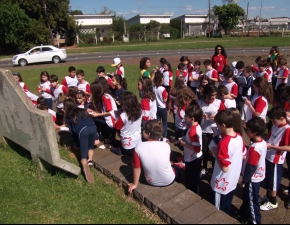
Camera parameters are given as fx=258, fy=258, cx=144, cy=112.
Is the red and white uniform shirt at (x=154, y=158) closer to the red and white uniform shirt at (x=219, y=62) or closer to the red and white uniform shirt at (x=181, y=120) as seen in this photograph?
the red and white uniform shirt at (x=181, y=120)

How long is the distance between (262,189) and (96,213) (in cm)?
255

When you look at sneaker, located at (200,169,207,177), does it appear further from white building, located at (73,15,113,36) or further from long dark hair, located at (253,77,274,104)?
white building, located at (73,15,113,36)

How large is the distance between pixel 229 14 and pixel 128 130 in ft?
187

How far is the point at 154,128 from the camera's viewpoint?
324 cm

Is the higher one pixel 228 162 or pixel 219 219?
pixel 228 162

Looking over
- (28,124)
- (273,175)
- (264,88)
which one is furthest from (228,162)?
(28,124)

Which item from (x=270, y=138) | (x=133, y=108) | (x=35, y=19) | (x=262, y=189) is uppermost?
(x=35, y=19)

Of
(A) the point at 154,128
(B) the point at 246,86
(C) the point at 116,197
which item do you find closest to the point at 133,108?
(A) the point at 154,128

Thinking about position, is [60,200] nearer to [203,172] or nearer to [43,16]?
[203,172]

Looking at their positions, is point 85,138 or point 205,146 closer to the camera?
point 85,138

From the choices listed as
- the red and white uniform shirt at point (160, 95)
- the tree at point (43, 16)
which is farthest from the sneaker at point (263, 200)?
the tree at point (43, 16)

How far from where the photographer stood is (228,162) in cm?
294

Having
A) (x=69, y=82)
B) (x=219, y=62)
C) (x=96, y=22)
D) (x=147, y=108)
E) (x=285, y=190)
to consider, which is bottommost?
(x=285, y=190)

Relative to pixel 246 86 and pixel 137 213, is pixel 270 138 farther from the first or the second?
pixel 246 86
